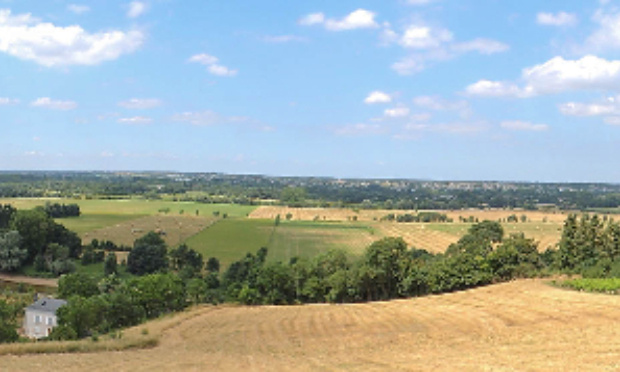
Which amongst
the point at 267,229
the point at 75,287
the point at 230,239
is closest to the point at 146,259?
the point at 75,287

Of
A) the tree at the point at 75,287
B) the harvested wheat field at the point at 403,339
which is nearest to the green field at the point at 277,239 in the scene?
the tree at the point at 75,287

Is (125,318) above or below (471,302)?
below

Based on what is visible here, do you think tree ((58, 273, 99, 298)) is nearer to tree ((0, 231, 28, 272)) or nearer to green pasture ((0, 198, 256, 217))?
tree ((0, 231, 28, 272))

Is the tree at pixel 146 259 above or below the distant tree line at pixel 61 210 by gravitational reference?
below

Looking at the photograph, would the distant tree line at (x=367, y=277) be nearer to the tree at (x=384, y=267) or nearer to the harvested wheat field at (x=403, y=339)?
the tree at (x=384, y=267)

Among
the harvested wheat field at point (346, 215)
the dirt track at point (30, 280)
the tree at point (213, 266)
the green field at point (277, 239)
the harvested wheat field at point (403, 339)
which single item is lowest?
the dirt track at point (30, 280)

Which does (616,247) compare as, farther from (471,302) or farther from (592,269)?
(471,302)

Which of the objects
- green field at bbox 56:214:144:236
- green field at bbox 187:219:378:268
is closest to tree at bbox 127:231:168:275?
green field at bbox 187:219:378:268

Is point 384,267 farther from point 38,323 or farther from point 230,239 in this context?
point 230,239

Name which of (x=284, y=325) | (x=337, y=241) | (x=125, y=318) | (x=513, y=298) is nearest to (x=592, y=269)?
(x=513, y=298)
